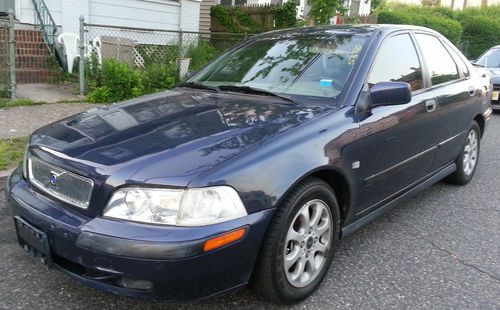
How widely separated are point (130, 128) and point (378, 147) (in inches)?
64.2

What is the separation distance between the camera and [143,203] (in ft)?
7.54

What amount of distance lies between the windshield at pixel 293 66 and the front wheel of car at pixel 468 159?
2.03 m

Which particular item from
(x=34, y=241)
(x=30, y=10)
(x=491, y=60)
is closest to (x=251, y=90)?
(x=34, y=241)

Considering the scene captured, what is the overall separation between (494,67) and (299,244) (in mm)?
9611

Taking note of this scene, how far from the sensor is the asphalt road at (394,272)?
9.06 ft

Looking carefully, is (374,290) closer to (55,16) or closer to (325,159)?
(325,159)

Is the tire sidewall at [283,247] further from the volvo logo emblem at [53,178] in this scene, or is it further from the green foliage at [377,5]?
the green foliage at [377,5]

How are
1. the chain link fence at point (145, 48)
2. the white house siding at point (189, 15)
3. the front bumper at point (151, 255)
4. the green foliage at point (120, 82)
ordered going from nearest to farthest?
the front bumper at point (151, 255)
the green foliage at point (120, 82)
the chain link fence at point (145, 48)
the white house siding at point (189, 15)

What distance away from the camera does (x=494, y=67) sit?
10.5m

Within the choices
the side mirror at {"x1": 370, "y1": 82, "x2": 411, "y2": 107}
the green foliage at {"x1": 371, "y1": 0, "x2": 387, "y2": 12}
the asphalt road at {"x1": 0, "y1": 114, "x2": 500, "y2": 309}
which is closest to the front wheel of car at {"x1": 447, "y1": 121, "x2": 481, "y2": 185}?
the asphalt road at {"x1": 0, "y1": 114, "x2": 500, "y2": 309}

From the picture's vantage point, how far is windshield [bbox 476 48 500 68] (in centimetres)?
1073

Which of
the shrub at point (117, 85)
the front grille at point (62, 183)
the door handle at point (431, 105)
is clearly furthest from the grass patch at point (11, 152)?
the door handle at point (431, 105)

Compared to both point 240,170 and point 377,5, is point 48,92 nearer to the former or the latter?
point 240,170

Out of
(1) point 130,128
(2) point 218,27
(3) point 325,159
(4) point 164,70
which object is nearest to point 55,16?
(4) point 164,70
